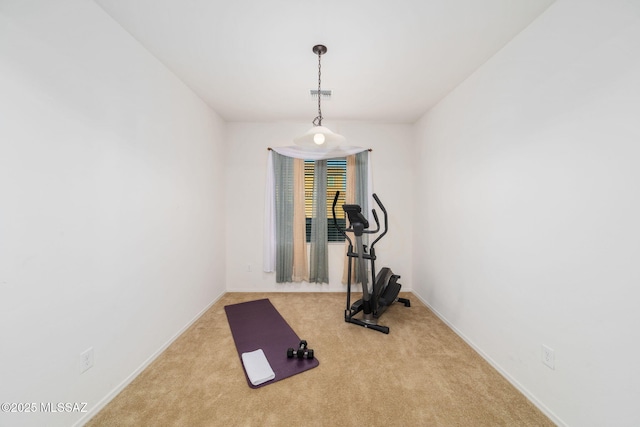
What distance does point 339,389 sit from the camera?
1.73 meters

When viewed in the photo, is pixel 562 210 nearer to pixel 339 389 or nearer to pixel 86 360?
pixel 339 389

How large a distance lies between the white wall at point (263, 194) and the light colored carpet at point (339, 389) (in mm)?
1267

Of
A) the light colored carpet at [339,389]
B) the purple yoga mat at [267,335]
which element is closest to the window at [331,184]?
the purple yoga mat at [267,335]

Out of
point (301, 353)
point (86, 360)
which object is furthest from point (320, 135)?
point (86, 360)

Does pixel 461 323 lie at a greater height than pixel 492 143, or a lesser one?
lesser

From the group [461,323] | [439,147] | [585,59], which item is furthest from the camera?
[439,147]

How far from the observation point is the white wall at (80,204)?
113cm

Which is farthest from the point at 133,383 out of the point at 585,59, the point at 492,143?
the point at 585,59

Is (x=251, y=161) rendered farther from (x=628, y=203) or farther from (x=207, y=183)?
(x=628, y=203)

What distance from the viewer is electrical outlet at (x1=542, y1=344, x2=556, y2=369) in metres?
1.50

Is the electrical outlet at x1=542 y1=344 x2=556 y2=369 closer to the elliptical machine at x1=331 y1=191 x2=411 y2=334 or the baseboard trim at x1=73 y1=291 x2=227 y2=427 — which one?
the elliptical machine at x1=331 y1=191 x2=411 y2=334

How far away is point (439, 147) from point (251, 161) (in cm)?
275

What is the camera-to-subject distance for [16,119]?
1.13 m

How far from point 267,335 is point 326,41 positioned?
2.87 meters
